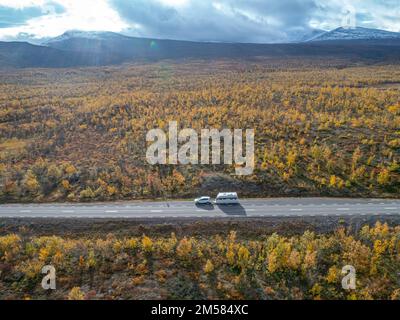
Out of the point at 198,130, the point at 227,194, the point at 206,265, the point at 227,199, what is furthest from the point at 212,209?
the point at 198,130

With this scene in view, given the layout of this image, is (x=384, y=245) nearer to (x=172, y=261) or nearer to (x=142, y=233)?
(x=172, y=261)

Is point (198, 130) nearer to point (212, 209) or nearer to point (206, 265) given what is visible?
point (212, 209)

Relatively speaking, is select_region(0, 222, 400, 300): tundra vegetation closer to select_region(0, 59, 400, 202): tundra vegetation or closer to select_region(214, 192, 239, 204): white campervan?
select_region(214, 192, 239, 204): white campervan

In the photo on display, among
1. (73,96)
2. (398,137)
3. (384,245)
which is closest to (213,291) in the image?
(384,245)

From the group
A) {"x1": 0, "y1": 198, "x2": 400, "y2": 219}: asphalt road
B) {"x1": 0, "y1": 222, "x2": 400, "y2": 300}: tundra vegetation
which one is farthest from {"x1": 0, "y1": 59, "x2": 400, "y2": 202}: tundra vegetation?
{"x1": 0, "y1": 222, "x2": 400, "y2": 300}: tundra vegetation

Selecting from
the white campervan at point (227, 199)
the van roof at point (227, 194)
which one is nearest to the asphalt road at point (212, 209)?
the white campervan at point (227, 199)

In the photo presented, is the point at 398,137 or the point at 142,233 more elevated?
the point at 398,137
